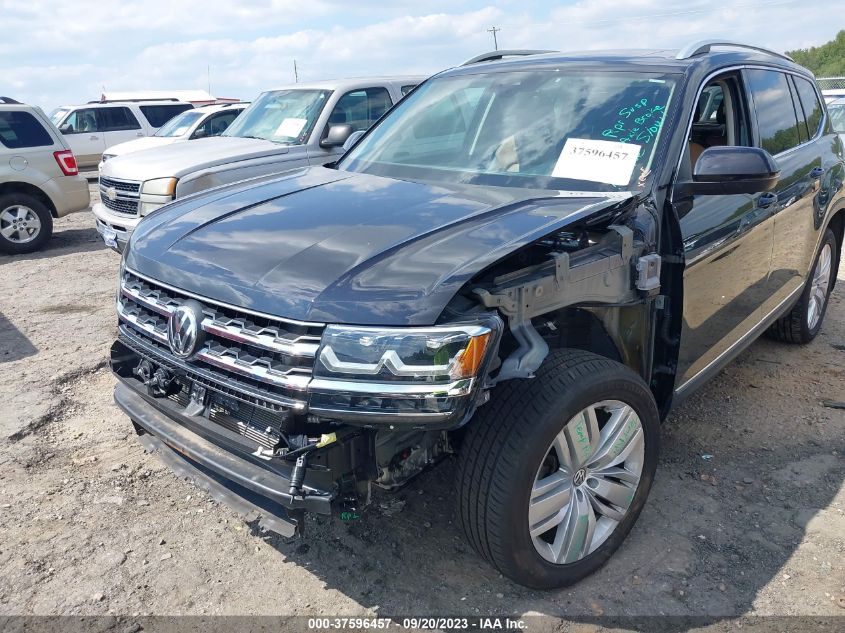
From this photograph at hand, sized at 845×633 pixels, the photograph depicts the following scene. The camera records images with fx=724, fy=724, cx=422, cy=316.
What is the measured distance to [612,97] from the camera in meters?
3.30

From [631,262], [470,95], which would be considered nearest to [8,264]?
[470,95]

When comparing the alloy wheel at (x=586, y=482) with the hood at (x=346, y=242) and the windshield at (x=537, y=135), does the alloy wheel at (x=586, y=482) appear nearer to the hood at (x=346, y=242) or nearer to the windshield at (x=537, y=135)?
the hood at (x=346, y=242)

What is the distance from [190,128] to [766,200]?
11.2m

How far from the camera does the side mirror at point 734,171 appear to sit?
291cm

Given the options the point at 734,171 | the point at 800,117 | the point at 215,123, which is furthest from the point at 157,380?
the point at 215,123

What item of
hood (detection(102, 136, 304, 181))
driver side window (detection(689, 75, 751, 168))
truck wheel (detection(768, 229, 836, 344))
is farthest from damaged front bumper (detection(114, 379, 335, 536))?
hood (detection(102, 136, 304, 181))

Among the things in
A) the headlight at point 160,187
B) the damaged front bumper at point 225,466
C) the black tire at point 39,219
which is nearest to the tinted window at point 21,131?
the black tire at point 39,219

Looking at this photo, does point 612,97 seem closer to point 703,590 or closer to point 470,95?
point 470,95

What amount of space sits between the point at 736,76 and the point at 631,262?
158 cm

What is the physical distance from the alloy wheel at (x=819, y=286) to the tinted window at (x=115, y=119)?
16586mm

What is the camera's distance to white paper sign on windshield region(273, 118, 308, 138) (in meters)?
8.02

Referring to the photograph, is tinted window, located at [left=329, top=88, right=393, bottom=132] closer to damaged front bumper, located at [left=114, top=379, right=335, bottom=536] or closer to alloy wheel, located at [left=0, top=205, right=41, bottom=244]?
alloy wheel, located at [left=0, top=205, right=41, bottom=244]

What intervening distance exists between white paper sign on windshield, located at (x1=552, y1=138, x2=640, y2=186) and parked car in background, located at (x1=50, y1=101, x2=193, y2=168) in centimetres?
1643

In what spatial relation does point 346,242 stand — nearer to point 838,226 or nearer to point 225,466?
point 225,466
